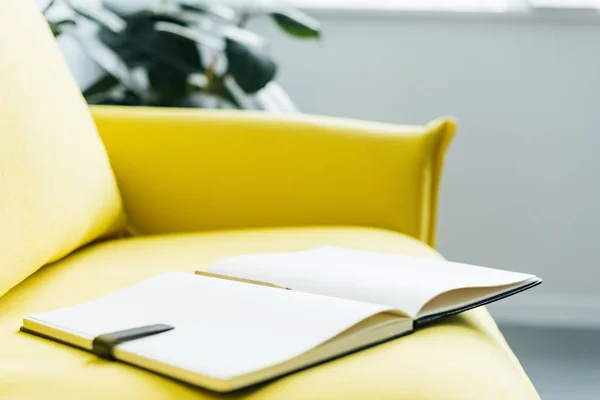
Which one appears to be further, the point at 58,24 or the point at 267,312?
the point at 58,24

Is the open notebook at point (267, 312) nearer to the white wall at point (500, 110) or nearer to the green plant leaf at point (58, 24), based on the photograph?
the green plant leaf at point (58, 24)

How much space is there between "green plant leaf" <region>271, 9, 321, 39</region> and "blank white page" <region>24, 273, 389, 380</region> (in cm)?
106

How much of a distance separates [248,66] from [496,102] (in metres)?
0.90

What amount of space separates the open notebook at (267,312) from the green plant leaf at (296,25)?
3.15 ft

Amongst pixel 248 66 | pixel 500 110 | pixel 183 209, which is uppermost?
pixel 248 66

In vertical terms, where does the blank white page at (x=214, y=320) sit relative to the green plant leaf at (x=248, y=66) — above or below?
below

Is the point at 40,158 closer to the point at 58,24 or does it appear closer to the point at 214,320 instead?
the point at 214,320

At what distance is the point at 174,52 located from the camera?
1.58 metres

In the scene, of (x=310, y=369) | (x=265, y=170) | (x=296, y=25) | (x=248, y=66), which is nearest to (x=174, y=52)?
(x=248, y=66)

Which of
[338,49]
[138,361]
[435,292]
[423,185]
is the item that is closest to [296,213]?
[423,185]

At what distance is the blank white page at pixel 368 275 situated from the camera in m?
0.65

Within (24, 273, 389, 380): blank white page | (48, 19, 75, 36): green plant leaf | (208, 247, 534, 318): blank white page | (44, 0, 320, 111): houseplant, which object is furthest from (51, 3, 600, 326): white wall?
(24, 273, 389, 380): blank white page

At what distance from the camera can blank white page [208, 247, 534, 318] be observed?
65cm

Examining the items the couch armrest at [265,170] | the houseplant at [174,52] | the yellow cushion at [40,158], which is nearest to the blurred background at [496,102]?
the houseplant at [174,52]
